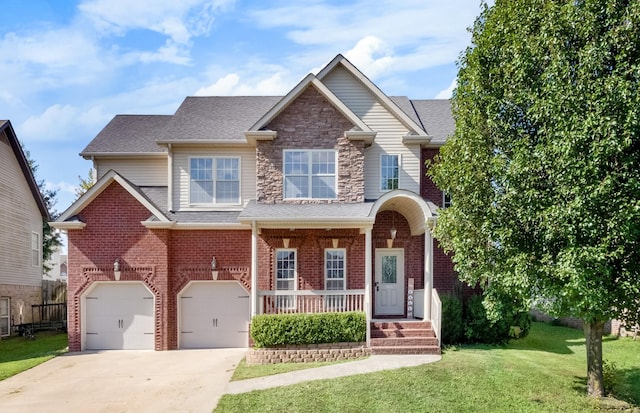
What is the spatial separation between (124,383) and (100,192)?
6440 mm

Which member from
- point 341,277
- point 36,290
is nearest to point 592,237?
point 341,277

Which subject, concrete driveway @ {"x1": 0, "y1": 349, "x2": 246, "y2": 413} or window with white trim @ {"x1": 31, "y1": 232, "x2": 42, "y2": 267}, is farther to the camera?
→ window with white trim @ {"x1": 31, "y1": 232, "x2": 42, "y2": 267}

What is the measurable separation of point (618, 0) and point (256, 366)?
11263 millimetres

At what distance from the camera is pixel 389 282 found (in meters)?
15.7

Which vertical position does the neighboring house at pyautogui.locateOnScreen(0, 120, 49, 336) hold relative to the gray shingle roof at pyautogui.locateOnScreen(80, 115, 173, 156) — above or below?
below

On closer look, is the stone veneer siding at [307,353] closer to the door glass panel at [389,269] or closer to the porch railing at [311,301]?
the porch railing at [311,301]

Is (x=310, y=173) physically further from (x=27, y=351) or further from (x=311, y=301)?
(x=27, y=351)

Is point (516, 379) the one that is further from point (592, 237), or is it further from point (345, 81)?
point (345, 81)

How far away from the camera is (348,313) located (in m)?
12.9

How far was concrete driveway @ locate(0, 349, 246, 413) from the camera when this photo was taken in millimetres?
9227

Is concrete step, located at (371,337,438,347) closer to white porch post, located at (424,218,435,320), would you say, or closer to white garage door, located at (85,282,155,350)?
white porch post, located at (424,218,435,320)

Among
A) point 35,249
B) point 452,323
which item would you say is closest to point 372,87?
point 452,323

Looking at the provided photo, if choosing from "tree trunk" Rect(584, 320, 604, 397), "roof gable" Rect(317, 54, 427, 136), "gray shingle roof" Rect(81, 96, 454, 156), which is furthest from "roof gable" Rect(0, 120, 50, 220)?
"tree trunk" Rect(584, 320, 604, 397)

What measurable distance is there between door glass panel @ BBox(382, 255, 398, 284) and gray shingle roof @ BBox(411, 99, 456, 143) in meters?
4.38
